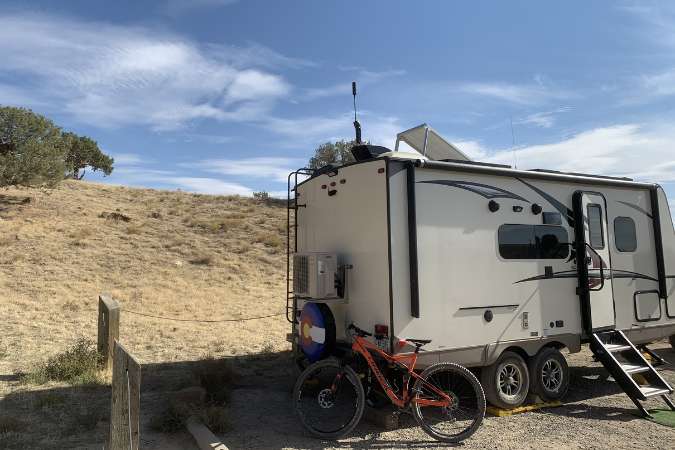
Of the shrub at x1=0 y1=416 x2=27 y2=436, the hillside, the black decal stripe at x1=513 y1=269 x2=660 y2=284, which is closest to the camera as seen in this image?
the shrub at x1=0 y1=416 x2=27 y2=436

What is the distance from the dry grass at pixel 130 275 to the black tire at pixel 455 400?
246cm

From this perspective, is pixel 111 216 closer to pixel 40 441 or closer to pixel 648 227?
pixel 40 441

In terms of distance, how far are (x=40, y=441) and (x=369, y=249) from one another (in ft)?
13.7

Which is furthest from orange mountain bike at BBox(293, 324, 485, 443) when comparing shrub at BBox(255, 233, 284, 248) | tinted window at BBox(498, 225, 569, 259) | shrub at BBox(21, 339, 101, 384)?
shrub at BBox(255, 233, 284, 248)

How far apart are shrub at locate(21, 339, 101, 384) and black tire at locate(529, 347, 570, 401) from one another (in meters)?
6.30

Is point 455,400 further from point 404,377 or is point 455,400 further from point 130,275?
point 130,275

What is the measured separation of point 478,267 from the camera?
6445 millimetres

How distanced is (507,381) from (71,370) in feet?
21.1

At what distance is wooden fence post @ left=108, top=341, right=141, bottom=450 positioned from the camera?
3.51 metres

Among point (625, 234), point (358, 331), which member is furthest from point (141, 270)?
point (625, 234)

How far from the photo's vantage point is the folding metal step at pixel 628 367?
21.8 feet

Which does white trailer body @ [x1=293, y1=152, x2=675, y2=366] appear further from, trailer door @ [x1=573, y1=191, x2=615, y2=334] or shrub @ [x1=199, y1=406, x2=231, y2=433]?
shrub @ [x1=199, y1=406, x2=231, y2=433]

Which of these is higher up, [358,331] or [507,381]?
[358,331]

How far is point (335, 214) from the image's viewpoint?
7.01 m
